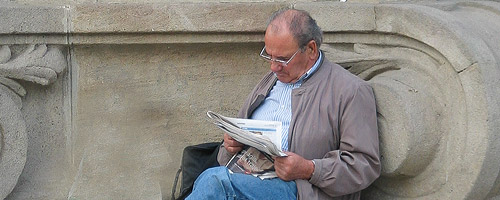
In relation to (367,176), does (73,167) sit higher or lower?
lower

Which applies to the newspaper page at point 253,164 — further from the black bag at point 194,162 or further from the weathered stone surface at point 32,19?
the weathered stone surface at point 32,19

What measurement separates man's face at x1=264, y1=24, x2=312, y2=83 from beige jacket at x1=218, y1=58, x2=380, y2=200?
0.07m

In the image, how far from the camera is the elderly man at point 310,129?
3.83m

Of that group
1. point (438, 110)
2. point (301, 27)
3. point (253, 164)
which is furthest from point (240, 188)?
point (438, 110)

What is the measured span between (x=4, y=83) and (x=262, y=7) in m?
1.35

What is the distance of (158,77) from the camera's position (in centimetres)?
490

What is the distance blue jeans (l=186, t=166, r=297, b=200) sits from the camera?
3822mm

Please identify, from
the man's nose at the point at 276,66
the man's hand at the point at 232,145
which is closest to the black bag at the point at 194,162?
the man's hand at the point at 232,145

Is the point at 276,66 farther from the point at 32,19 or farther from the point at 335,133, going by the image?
the point at 32,19

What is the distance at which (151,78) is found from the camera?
4.89m

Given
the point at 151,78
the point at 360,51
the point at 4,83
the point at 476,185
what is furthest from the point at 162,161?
the point at 476,185

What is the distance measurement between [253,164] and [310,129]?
29 cm

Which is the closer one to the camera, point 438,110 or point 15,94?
point 438,110

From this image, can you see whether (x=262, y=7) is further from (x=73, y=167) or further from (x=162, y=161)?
(x=73, y=167)
